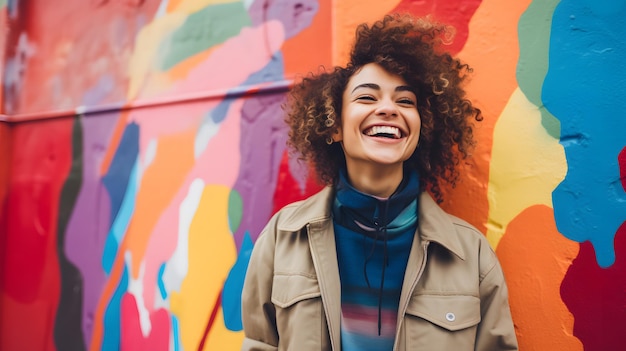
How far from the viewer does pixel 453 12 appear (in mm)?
2082

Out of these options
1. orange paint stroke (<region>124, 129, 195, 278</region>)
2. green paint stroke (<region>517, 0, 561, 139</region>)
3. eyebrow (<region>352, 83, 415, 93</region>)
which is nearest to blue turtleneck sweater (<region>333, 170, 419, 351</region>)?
eyebrow (<region>352, 83, 415, 93</region>)

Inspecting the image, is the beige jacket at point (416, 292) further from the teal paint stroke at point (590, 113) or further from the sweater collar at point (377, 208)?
the teal paint stroke at point (590, 113)

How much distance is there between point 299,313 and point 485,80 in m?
1.16

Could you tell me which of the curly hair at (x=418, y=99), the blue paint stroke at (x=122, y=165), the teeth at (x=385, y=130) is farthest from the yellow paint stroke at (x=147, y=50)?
the teeth at (x=385, y=130)

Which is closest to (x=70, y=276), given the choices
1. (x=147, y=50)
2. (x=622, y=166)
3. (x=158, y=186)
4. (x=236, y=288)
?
(x=158, y=186)

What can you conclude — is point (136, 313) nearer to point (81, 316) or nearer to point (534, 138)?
point (81, 316)

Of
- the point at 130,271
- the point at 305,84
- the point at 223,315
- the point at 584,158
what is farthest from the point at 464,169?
the point at 130,271

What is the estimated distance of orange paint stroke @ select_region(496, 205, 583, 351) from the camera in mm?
1834

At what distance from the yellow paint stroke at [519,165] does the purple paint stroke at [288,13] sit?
1.04 m

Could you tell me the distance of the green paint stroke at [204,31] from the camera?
2625mm

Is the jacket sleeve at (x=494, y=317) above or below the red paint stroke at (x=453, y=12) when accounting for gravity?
below

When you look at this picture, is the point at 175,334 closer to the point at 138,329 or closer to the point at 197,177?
the point at 138,329

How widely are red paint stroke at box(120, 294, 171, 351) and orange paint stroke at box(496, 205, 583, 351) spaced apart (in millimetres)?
1726

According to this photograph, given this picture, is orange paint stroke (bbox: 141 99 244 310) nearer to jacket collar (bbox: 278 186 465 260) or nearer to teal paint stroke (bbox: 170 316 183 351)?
teal paint stroke (bbox: 170 316 183 351)
